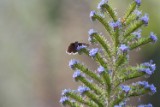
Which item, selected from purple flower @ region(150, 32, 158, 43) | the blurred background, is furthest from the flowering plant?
the blurred background

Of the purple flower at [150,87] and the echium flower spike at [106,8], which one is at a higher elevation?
the echium flower spike at [106,8]

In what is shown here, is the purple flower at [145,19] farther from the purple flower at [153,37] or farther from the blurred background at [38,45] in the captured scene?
the blurred background at [38,45]

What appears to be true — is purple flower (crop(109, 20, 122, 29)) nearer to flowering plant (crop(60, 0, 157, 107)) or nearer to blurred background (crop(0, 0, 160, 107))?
flowering plant (crop(60, 0, 157, 107))

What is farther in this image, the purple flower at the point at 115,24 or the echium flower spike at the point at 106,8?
the echium flower spike at the point at 106,8

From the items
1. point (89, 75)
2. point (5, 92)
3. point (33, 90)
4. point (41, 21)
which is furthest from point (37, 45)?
point (89, 75)

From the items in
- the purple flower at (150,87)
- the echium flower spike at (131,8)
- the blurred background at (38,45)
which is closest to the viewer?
the purple flower at (150,87)

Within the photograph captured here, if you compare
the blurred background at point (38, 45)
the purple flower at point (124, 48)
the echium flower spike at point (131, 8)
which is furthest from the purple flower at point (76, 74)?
the blurred background at point (38, 45)
